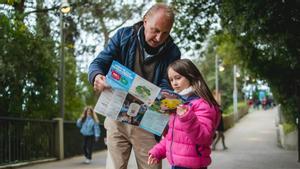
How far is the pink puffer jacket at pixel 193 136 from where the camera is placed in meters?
3.47

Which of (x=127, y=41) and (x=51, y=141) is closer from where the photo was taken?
(x=127, y=41)

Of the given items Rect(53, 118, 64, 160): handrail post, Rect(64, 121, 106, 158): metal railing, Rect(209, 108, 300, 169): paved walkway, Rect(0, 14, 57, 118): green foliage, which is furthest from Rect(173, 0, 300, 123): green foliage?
Rect(64, 121, 106, 158): metal railing

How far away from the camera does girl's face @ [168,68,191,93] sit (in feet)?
12.2

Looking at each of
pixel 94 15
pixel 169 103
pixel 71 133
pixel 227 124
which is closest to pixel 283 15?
pixel 169 103

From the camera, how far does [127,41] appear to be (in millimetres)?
3912

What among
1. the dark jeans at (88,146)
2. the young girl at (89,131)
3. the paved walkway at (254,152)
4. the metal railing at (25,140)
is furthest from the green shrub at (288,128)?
the metal railing at (25,140)

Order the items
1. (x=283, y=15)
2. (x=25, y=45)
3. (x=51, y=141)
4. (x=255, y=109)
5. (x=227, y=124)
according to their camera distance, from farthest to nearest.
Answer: (x=255, y=109), (x=227, y=124), (x=51, y=141), (x=25, y=45), (x=283, y=15)

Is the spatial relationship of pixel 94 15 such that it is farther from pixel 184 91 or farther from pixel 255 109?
pixel 255 109

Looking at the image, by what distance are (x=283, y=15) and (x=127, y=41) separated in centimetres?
736

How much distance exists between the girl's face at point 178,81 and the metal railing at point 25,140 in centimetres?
915

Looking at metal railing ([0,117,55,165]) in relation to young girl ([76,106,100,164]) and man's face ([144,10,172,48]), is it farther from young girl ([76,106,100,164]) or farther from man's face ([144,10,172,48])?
man's face ([144,10,172,48])

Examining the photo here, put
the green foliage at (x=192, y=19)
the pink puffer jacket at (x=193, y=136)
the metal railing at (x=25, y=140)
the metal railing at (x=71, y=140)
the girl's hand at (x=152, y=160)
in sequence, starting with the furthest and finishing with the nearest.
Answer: the metal railing at (x=71, y=140), the green foliage at (x=192, y=19), the metal railing at (x=25, y=140), the girl's hand at (x=152, y=160), the pink puffer jacket at (x=193, y=136)

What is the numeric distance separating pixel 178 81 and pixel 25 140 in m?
10.7

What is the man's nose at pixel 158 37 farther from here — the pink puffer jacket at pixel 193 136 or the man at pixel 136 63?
the pink puffer jacket at pixel 193 136
